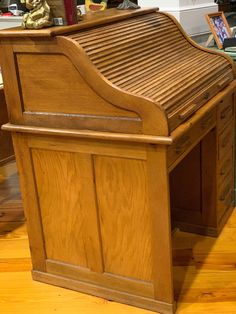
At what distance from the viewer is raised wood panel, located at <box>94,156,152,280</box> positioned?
207 centimetres

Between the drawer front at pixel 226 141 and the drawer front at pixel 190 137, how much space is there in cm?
21

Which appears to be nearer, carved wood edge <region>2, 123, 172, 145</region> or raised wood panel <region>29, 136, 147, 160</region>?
carved wood edge <region>2, 123, 172, 145</region>

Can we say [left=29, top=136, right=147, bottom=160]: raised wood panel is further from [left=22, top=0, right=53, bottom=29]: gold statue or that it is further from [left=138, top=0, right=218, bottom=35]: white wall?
[left=138, top=0, right=218, bottom=35]: white wall

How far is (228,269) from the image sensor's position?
2.54m

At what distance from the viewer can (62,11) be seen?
6.68 ft

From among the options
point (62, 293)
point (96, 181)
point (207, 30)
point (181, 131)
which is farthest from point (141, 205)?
point (207, 30)

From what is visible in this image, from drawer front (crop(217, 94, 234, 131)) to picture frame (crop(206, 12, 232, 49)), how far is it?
1.76 ft

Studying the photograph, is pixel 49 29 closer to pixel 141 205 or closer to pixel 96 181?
pixel 96 181

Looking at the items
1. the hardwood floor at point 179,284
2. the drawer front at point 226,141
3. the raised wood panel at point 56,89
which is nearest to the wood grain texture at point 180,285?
the hardwood floor at point 179,284

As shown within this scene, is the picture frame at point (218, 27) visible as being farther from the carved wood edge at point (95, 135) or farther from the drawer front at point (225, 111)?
the carved wood edge at point (95, 135)

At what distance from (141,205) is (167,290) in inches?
16.5

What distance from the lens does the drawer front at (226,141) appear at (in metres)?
2.73

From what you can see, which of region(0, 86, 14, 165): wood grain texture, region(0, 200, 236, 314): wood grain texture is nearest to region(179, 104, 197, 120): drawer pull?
region(0, 200, 236, 314): wood grain texture

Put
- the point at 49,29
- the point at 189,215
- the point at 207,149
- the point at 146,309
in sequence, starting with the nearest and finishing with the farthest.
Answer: the point at 49,29
the point at 146,309
the point at 207,149
the point at 189,215
